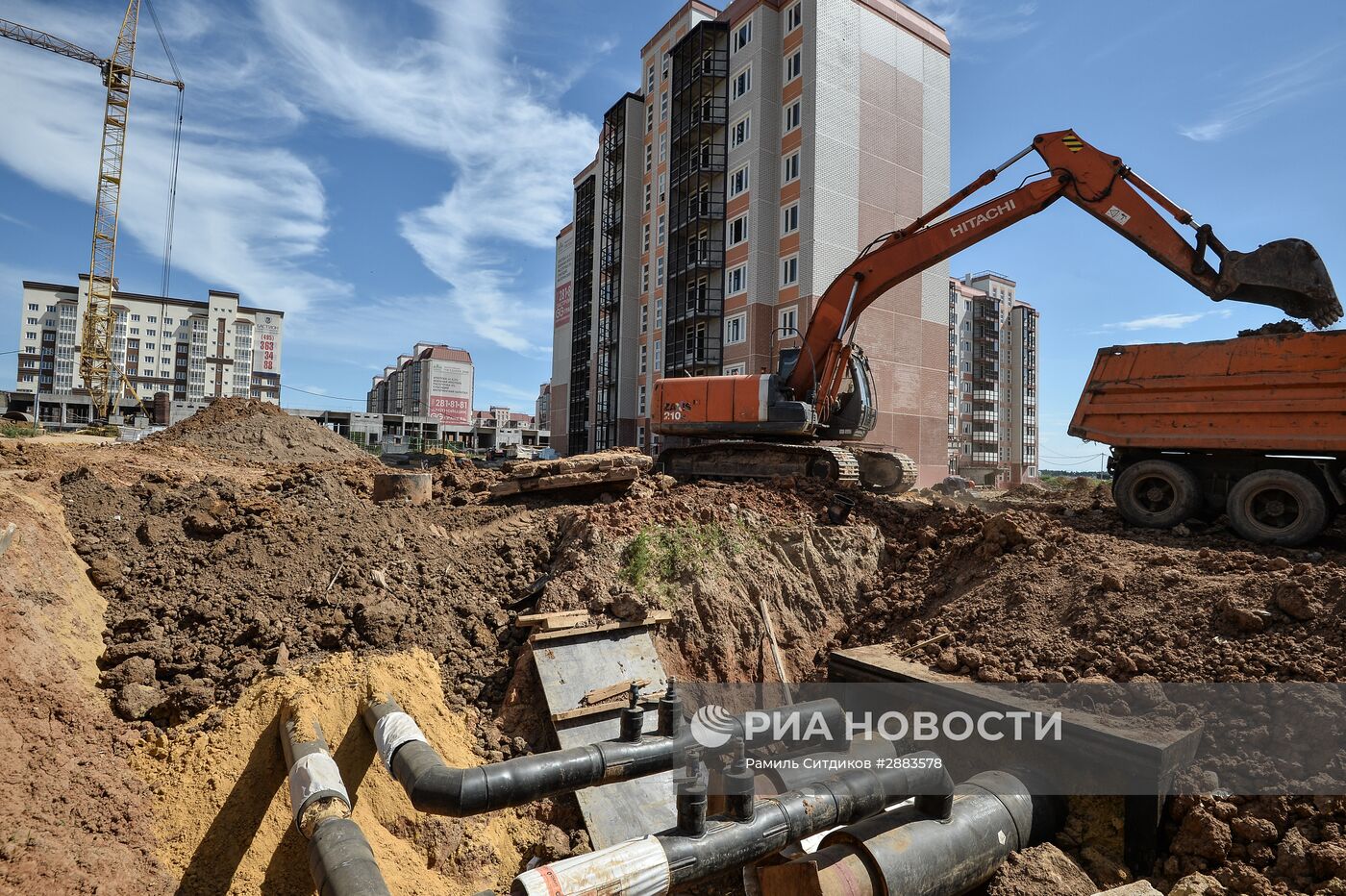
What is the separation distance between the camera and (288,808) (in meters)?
4.70

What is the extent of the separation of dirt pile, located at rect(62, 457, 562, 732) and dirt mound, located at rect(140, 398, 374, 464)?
10.4 m

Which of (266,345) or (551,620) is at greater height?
(266,345)

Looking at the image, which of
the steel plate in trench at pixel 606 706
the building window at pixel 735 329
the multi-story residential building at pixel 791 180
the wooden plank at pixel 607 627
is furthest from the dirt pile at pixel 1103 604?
the building window at pixel 735 329

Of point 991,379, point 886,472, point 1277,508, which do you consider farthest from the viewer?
point 991,379

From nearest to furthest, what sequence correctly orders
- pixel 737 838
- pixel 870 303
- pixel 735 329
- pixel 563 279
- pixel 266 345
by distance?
pixel 737 838 → pixel 870 303 → pixel 735 329 → pixel 563 279 → pixel 266 345

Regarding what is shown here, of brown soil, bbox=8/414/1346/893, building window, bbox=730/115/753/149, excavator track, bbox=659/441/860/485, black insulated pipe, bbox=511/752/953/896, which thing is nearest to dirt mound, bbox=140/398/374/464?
brown soil, bbox=8/414/1346/893

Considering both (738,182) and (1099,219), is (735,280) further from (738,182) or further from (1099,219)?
→ (1099,219)

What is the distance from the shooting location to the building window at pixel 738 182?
31141 millimetres

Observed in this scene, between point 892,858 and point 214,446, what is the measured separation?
61.2 feet

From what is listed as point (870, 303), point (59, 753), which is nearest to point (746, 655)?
point (59, 753)

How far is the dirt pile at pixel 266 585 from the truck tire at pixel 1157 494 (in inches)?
330

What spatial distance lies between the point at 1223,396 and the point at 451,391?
311ft

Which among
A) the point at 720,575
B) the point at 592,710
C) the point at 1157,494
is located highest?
the point at 1157,494

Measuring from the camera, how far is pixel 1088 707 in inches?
220
